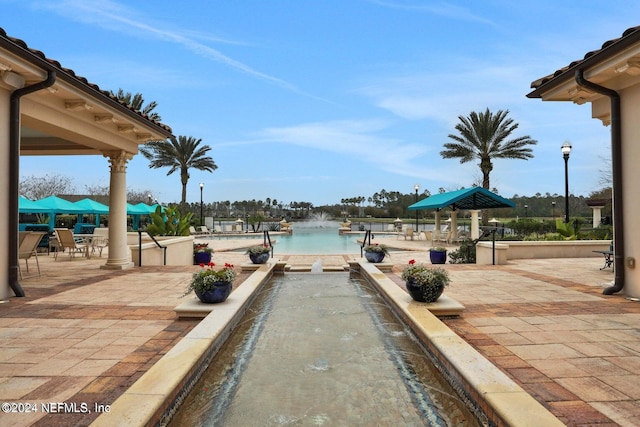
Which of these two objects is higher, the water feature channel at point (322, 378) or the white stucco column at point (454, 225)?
the white stucco column at point (454, 225)

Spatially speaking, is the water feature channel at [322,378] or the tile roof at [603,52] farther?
the tile roof at [603,52]

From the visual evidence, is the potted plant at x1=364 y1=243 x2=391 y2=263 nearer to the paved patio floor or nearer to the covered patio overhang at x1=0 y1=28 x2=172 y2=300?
the paved patio floor

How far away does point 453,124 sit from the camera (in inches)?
902

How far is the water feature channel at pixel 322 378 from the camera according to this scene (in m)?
2.58

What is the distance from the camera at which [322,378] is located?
3193mm

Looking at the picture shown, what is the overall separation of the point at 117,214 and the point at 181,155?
2064 cm

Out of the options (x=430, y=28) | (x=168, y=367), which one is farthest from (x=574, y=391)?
(x=430, y=28)

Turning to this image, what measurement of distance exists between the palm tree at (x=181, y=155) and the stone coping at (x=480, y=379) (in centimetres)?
2683

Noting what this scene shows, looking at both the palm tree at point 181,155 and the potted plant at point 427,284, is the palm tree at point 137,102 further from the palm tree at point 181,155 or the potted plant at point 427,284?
the potted plant at point 427,284

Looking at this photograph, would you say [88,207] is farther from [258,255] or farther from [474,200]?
[474,200]

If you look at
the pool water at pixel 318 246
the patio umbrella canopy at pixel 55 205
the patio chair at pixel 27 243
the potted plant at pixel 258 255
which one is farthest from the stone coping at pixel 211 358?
the patio umbrella canopy at pixel 55 205

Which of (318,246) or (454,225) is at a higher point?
(454,225)

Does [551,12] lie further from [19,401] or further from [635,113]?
[19,401]

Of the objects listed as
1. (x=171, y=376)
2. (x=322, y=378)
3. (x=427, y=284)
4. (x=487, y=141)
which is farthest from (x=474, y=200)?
(x=171, y=376)
